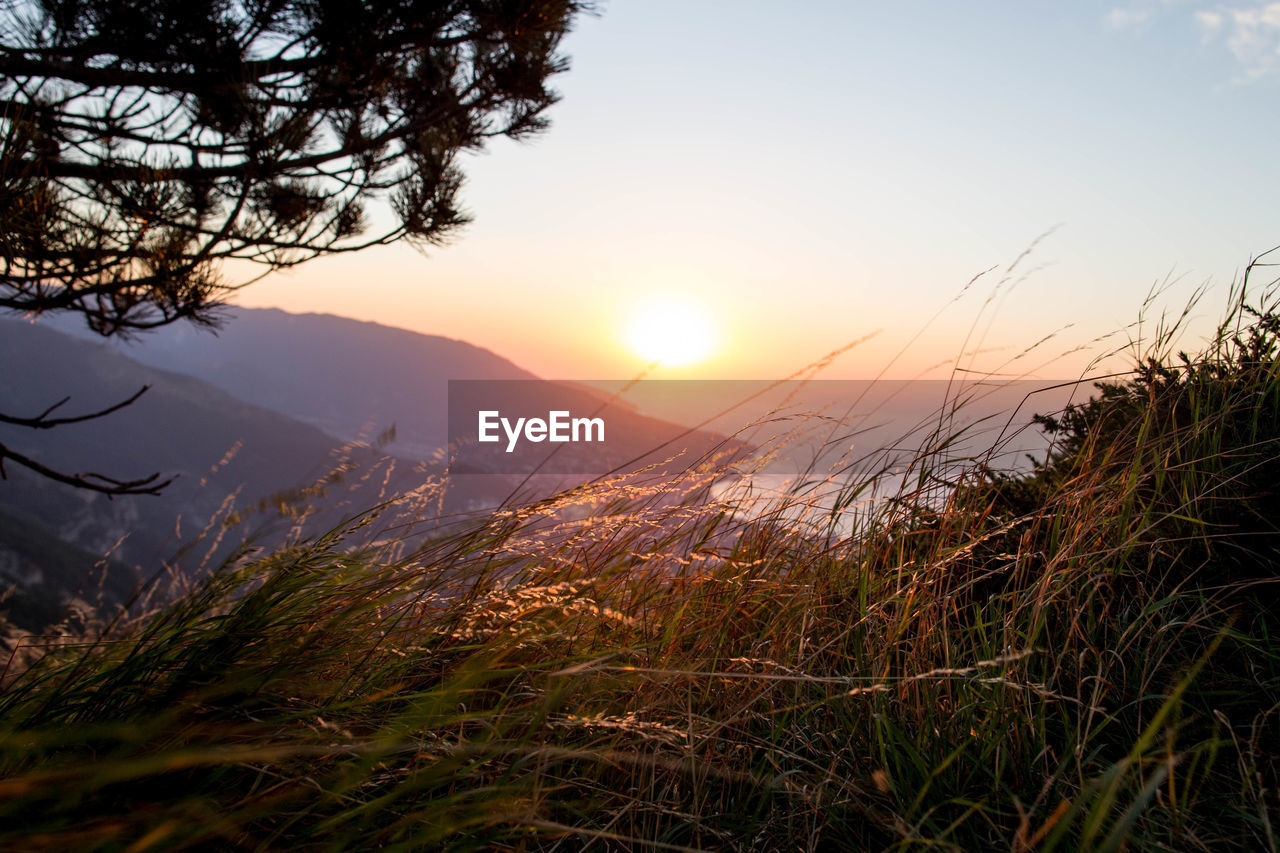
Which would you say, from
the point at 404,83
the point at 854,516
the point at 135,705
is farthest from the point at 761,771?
the point at 404,83

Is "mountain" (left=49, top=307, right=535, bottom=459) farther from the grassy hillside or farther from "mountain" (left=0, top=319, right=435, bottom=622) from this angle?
the grassy hillside
